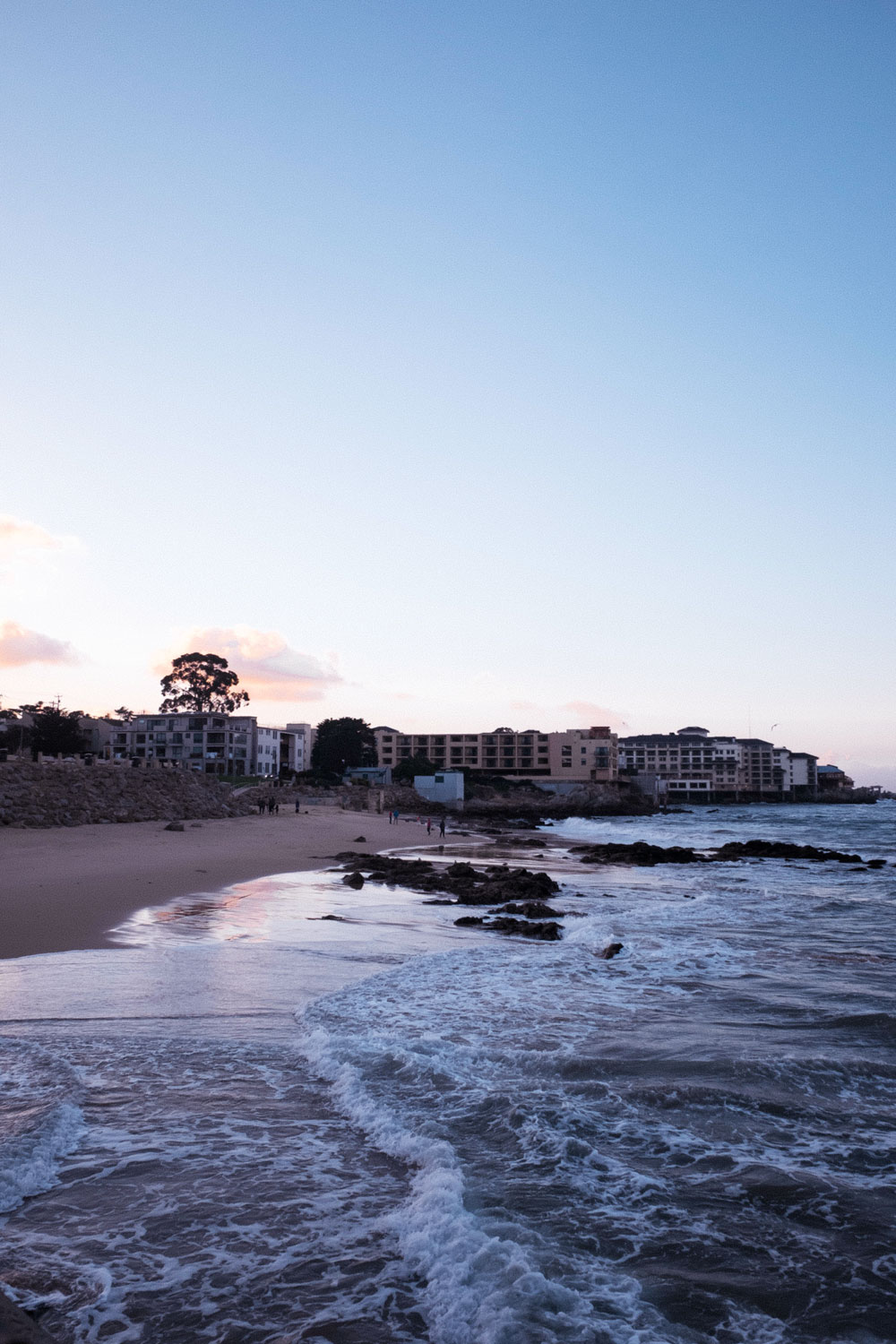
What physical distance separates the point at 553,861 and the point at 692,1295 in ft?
91.8

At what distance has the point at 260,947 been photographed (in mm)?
12219

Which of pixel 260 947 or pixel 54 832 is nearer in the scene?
pixel 260 947

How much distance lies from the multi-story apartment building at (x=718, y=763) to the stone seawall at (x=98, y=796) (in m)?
138

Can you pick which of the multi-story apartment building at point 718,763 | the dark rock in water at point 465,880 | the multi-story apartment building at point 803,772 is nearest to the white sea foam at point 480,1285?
the dark rock in water at point 465,880

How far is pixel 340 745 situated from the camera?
352 ft

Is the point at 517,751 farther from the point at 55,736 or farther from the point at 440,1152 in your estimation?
the point at 440,1152

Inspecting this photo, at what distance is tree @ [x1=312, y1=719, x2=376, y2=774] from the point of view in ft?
352

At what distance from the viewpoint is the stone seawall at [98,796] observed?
1255 inches

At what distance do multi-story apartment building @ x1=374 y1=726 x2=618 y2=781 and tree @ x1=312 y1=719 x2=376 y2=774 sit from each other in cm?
2054

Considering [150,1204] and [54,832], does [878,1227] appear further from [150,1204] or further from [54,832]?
[54,832]

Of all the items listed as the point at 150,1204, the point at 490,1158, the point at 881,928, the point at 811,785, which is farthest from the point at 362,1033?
the point at 811,785

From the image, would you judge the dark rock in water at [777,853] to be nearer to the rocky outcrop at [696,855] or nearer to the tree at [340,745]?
the rocky outcrop at [696,855]

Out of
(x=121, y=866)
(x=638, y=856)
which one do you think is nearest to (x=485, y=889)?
(x=121, y=866)

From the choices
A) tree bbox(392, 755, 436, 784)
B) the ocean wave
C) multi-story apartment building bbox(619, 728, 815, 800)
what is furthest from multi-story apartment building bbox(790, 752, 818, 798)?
the ocean wave
